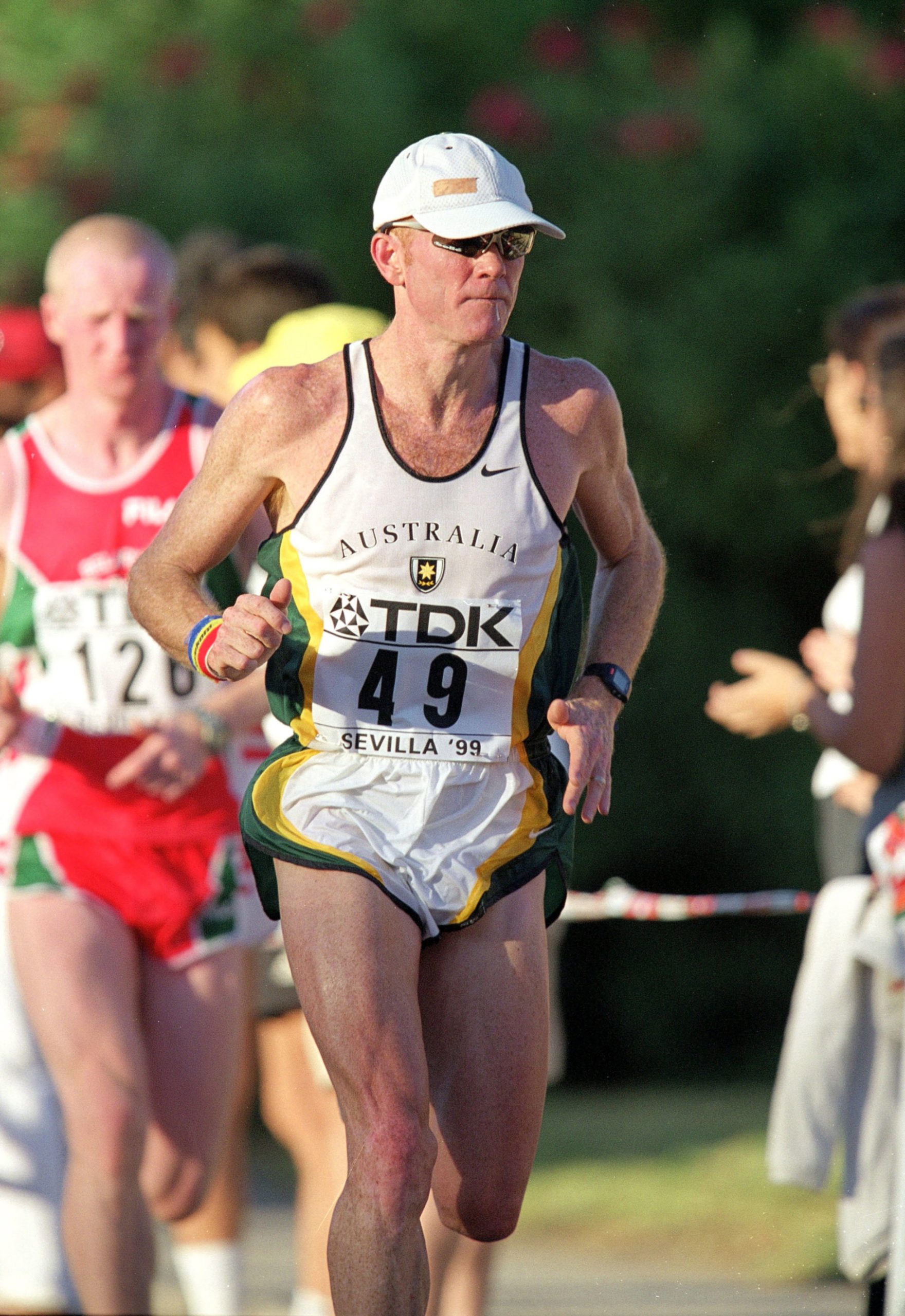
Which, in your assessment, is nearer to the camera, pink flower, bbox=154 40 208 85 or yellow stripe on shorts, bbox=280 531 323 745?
yellow stripe on shorts, bbox=280 531 323 745

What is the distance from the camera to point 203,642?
137 inches

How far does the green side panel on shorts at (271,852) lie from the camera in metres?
3.44

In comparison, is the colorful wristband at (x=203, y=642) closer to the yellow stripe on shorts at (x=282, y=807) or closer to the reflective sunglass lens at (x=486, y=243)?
the yellow stripe on shorts at (x=282, y=807)

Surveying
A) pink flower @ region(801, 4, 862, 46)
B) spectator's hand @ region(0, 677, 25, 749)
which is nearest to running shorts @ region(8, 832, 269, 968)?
spectator's hand @ region(0, 677, 25, 749)

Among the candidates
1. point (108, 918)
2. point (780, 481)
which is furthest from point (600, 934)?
point (108, 918)

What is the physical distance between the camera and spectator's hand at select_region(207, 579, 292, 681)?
3285mm

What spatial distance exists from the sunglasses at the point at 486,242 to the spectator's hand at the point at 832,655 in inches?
74.2

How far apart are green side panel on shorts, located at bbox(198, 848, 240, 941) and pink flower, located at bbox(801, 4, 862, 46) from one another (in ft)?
17.0

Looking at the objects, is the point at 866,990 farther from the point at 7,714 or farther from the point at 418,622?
the point at 7,714

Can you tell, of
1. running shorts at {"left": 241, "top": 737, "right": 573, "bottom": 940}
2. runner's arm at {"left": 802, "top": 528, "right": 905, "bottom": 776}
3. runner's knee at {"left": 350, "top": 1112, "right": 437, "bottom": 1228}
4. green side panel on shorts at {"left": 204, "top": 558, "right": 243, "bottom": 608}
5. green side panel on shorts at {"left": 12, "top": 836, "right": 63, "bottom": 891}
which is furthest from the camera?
green side panel on shorts at {"left": 204, "top": 558, "right": 243, "bottom": 608}

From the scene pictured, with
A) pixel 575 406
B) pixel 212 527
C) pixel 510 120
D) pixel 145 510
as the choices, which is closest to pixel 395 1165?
pixel 212 527

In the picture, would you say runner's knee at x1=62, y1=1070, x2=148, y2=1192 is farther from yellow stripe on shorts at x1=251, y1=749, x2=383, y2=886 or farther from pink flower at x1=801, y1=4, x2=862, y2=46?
pink flower at x1=801, y1=4, x2=862, y2=46

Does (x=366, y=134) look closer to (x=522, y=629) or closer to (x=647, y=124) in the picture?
(x=647, y=124)

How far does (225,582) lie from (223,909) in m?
0.79
